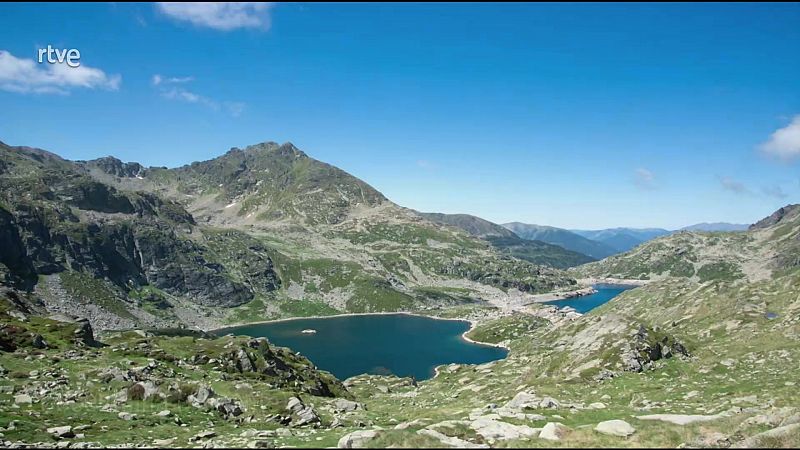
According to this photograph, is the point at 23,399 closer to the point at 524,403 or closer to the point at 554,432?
the point at 524,403

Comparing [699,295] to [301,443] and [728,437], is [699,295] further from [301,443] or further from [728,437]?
[301,443]

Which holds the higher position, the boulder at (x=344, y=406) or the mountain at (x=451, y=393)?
the mountain at (x=451, y=393)

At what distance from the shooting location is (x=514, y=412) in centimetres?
3472

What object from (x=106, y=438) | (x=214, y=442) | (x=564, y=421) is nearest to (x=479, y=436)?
(x=564, y=421)

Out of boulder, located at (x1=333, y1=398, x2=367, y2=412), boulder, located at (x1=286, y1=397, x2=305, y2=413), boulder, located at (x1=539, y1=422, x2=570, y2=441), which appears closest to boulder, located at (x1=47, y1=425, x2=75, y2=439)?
boulder, located at (x1=286, y1=397, x2=305, y2=413)

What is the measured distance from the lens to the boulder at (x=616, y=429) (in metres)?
26.2

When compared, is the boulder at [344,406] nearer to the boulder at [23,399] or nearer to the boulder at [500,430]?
the boulder at [23,399]

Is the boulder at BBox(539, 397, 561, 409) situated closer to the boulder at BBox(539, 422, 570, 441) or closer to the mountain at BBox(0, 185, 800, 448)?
the mountain at BBox(0, 185, 800, 448)

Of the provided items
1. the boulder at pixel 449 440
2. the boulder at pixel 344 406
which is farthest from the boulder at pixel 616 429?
the boulder at pixel 344 406

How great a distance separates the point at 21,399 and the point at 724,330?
360 feet

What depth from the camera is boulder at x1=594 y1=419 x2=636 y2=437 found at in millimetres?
26234

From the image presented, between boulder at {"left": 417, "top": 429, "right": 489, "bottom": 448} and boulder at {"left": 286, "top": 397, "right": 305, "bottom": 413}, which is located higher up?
boulder at {"left": 417, "top": 429, "right": 489, "bottom": 448}

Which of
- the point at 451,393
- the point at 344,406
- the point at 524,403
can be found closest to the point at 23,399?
the point at 344,406

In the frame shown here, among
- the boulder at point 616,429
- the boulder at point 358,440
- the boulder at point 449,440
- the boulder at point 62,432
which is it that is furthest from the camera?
the boulder at point 62,432
